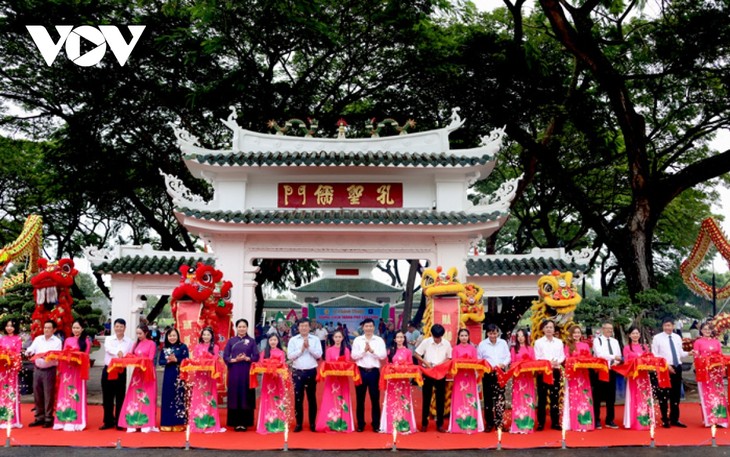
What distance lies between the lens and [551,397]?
885cm

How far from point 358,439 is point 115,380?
3730mm

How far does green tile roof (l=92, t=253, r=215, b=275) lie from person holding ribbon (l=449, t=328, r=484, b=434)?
5.87 m

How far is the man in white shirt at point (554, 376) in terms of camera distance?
8602 mm

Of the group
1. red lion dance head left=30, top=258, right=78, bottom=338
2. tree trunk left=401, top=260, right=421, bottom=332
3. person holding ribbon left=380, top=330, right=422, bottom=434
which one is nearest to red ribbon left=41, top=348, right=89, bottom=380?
red lion dance head left=30, top=258, right=78, bottom=338

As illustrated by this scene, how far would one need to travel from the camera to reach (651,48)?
14742 mm

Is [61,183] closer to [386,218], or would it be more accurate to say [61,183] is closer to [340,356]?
[386,218]

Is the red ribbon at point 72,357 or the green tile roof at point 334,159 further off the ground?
the green tile roof at point 334,159

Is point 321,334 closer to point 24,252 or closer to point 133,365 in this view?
point 24,252

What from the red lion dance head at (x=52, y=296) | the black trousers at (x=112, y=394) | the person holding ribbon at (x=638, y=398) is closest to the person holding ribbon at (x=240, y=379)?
the black trousers at (x=112, y=394)

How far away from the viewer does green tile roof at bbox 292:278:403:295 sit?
30625 millimetres

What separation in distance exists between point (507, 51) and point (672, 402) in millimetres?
10123

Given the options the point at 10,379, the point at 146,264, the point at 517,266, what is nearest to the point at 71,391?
the point at 10,379

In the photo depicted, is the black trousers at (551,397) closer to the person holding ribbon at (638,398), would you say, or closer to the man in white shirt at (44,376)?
the person holding ribbon at (638,398)

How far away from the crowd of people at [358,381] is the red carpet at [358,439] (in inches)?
9.4
